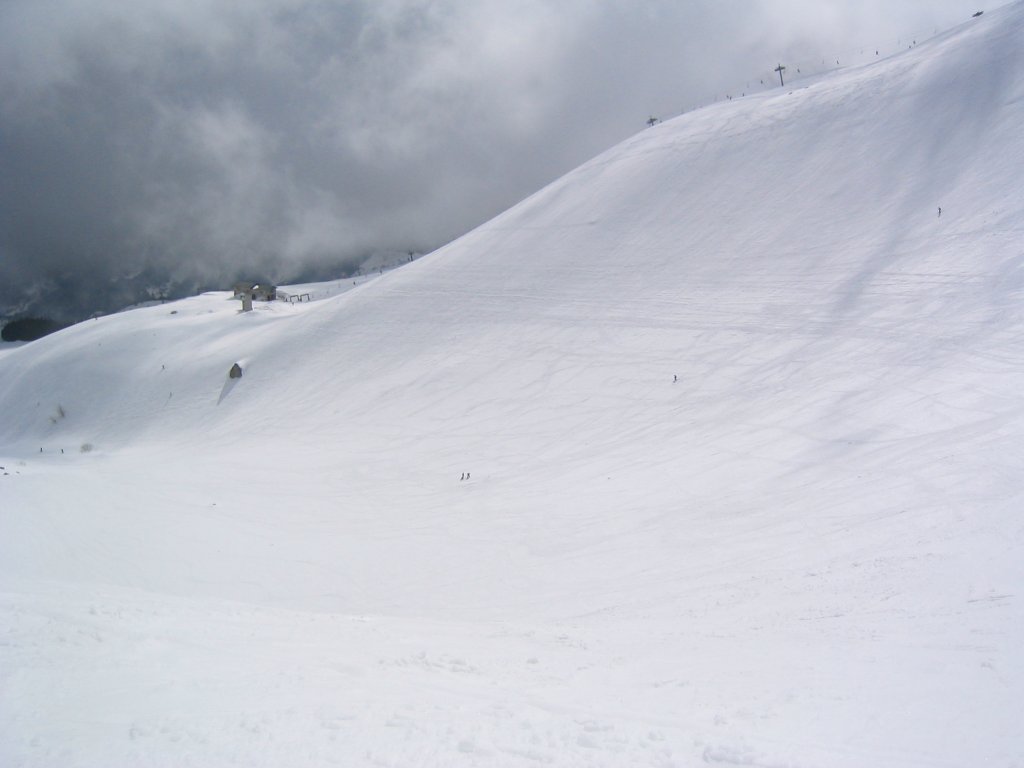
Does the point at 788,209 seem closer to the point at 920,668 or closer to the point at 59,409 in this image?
the point at 920,668

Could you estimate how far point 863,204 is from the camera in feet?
82.5

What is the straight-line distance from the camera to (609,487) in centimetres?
1538

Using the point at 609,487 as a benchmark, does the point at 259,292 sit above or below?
above

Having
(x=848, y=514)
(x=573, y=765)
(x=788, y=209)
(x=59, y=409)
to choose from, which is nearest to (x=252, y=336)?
(x=59, y=409)

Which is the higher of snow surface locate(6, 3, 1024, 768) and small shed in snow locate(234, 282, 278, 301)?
small shed in snow locate(234, 282, 278, 301)

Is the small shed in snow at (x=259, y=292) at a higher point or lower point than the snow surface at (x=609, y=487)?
higher

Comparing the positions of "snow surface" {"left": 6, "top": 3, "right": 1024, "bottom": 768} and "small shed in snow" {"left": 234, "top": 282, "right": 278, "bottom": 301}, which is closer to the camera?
"snow surface" {"left": 6, "top": 3, "right": 1024, "bottom": 768}

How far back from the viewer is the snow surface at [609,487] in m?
5.57

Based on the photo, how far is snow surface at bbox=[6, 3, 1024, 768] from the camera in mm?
5566

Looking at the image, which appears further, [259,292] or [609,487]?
[259,292]

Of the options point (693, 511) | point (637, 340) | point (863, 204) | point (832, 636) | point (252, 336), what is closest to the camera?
point (832, 636)

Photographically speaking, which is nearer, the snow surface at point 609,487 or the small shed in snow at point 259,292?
the snow surface at point 609,487

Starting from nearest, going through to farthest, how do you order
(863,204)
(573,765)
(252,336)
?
(573,765) < (863,204) < (252,336)

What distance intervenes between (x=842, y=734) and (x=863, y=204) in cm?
2437
